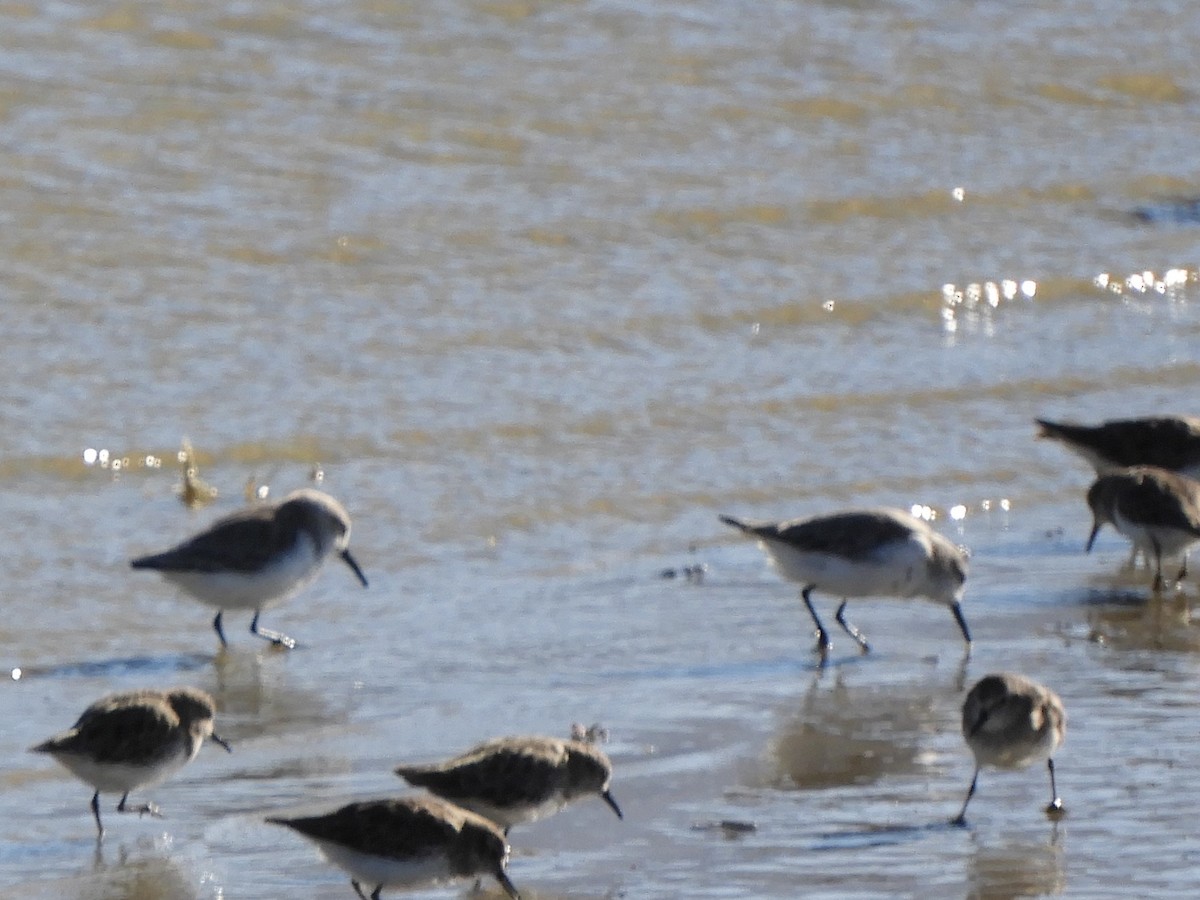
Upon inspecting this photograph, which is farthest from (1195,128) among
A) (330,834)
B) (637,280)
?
(330,834)

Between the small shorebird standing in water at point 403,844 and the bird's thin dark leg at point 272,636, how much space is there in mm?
2695

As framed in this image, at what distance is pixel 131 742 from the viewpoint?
18.8 ft

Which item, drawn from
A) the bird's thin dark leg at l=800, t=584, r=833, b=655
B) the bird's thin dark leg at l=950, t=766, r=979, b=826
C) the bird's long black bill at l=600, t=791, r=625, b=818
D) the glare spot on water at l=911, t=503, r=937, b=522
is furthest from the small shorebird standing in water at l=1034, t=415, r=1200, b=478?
the bird's long black bill at l=600, t=791, r=625, b=818

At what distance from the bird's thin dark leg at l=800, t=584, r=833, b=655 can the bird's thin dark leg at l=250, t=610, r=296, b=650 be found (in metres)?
1.77

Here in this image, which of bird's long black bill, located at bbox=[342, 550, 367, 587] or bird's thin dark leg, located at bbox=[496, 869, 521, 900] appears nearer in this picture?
bird's thin dark leg, located at bbox=[496, 869, 521, 900]

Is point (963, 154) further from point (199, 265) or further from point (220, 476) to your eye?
point (220, 476)

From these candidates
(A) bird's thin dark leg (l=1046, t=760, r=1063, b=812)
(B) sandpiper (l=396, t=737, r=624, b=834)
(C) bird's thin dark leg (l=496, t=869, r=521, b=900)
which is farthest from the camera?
(A) bird's thin dark leg (l=1046, t=760, r=1063, b=812)

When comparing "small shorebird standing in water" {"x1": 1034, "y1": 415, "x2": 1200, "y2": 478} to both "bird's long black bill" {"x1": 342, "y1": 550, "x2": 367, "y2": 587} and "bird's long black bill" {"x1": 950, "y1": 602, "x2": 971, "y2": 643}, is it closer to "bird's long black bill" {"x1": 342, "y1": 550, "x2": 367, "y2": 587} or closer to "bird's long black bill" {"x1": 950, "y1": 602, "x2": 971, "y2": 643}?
"bird's long black bill" {"x1": 950, "y1": 602, "x2": 971, "y2": 643}

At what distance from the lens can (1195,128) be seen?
16734mm

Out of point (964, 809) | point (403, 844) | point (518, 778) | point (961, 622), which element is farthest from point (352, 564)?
point (403, 844)

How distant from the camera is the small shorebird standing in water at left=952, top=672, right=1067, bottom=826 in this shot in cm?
574

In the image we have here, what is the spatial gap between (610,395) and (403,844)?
594 cm

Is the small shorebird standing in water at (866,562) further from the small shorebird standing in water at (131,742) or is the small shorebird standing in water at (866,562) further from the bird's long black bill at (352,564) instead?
the small shorebird standing in water at (131,742)

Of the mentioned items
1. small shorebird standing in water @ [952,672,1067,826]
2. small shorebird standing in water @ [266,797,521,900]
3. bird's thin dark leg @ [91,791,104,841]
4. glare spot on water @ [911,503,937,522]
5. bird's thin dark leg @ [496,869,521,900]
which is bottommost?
glare spot on water @ [911,503,937,522]
